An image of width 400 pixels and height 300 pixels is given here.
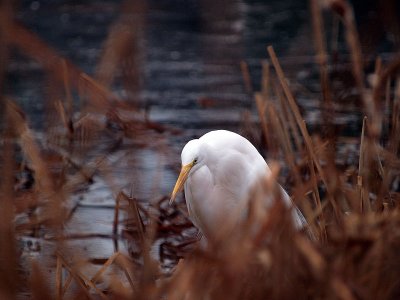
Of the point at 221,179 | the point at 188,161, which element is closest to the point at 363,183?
the point at 188,161

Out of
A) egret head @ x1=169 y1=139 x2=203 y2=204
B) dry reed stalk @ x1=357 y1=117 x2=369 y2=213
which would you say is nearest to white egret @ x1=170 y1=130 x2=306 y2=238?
egret head @ x1=169 y1=139 x2=203 y2=204

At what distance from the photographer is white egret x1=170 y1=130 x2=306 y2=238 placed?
108 inches

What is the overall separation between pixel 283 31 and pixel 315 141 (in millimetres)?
4991

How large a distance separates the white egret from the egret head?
0.30 feet

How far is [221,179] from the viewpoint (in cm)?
285

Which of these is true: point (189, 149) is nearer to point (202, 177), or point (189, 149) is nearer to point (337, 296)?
point (202, 177)

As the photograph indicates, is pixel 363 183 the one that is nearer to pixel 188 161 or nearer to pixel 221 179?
pixel 188 161

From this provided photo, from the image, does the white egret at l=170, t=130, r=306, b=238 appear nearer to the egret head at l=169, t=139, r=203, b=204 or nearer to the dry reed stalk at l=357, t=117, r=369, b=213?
the egret head at l=169, t=139, r=203, b=204

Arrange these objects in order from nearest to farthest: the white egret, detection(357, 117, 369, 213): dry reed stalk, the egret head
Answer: detection(357, 117, 369, 213): dry reed stalk → the egret head → the white egret

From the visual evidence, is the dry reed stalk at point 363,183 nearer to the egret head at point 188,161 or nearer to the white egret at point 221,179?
the white egret at point 221,179

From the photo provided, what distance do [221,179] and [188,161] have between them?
352 mm

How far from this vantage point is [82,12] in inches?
351

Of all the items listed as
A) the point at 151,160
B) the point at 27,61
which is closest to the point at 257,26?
the point at 27,61

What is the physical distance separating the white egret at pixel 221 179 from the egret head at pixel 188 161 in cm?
9
